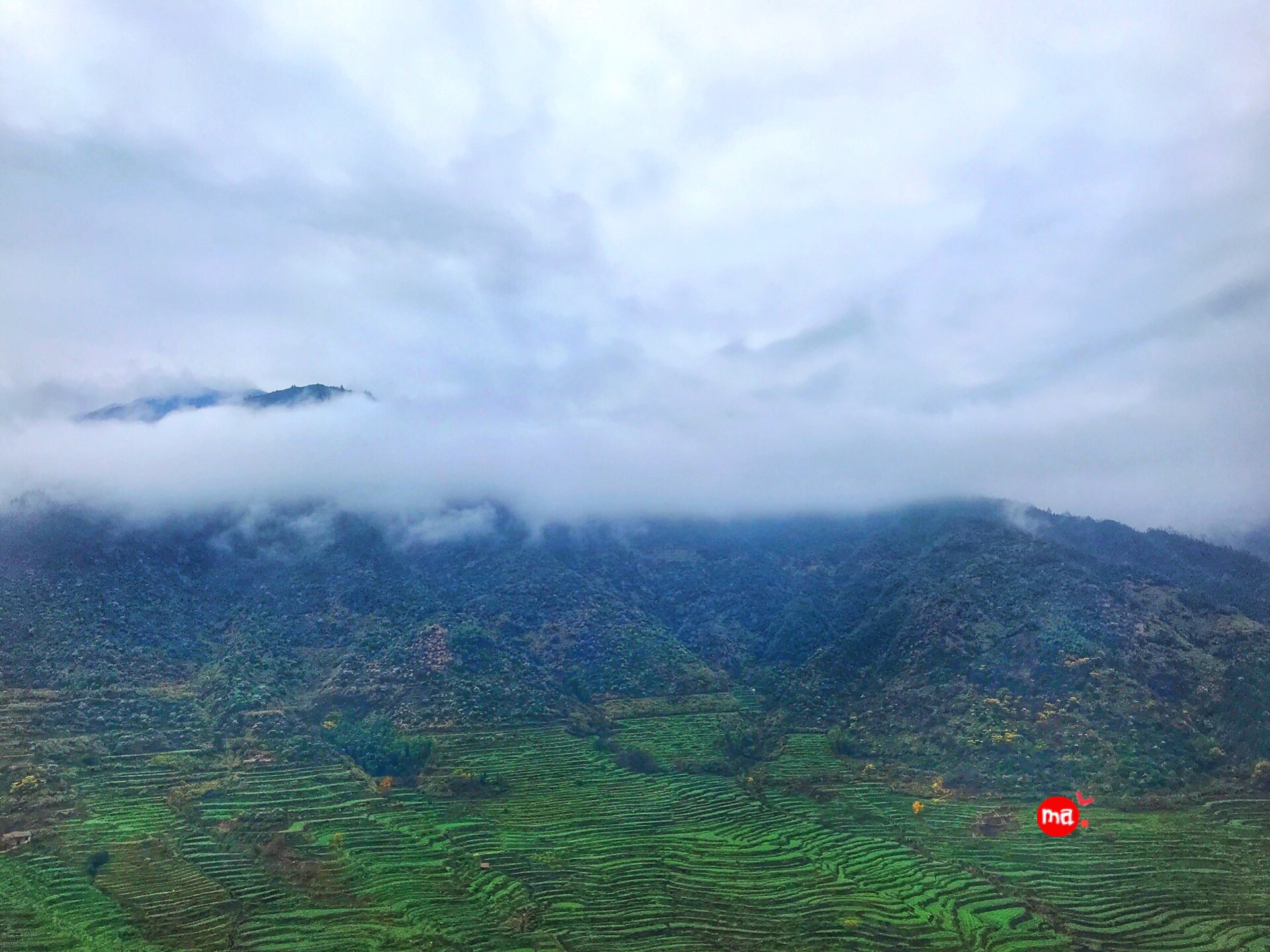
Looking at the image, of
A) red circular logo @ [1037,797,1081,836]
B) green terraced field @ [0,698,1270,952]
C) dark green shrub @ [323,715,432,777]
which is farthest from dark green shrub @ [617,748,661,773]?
red circular logo @ [1037,797,1081,836]

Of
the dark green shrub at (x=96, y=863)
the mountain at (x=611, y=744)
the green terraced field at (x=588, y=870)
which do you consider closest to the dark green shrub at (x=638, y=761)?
the mountain at (x=611, y=744)

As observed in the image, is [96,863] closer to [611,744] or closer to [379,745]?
[379,745]

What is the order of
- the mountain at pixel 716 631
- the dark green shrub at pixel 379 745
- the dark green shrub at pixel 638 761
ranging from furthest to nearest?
the dark green shrub at pixel 638 761 < the dark green shrub at pixel 379 745 < the mountain at pixel 716 631

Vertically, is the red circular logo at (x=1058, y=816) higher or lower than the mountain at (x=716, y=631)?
lower

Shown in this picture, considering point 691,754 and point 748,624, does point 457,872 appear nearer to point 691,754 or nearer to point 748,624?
point 691,754

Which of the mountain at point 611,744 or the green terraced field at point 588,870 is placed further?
the mountain at point 611,744

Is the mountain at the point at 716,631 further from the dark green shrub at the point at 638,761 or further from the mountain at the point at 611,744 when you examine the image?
the dark green shrub at the point at 638,761

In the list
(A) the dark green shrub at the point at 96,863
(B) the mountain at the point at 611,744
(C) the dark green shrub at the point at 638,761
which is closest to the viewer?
(B) the mountain at the point at 611,744
